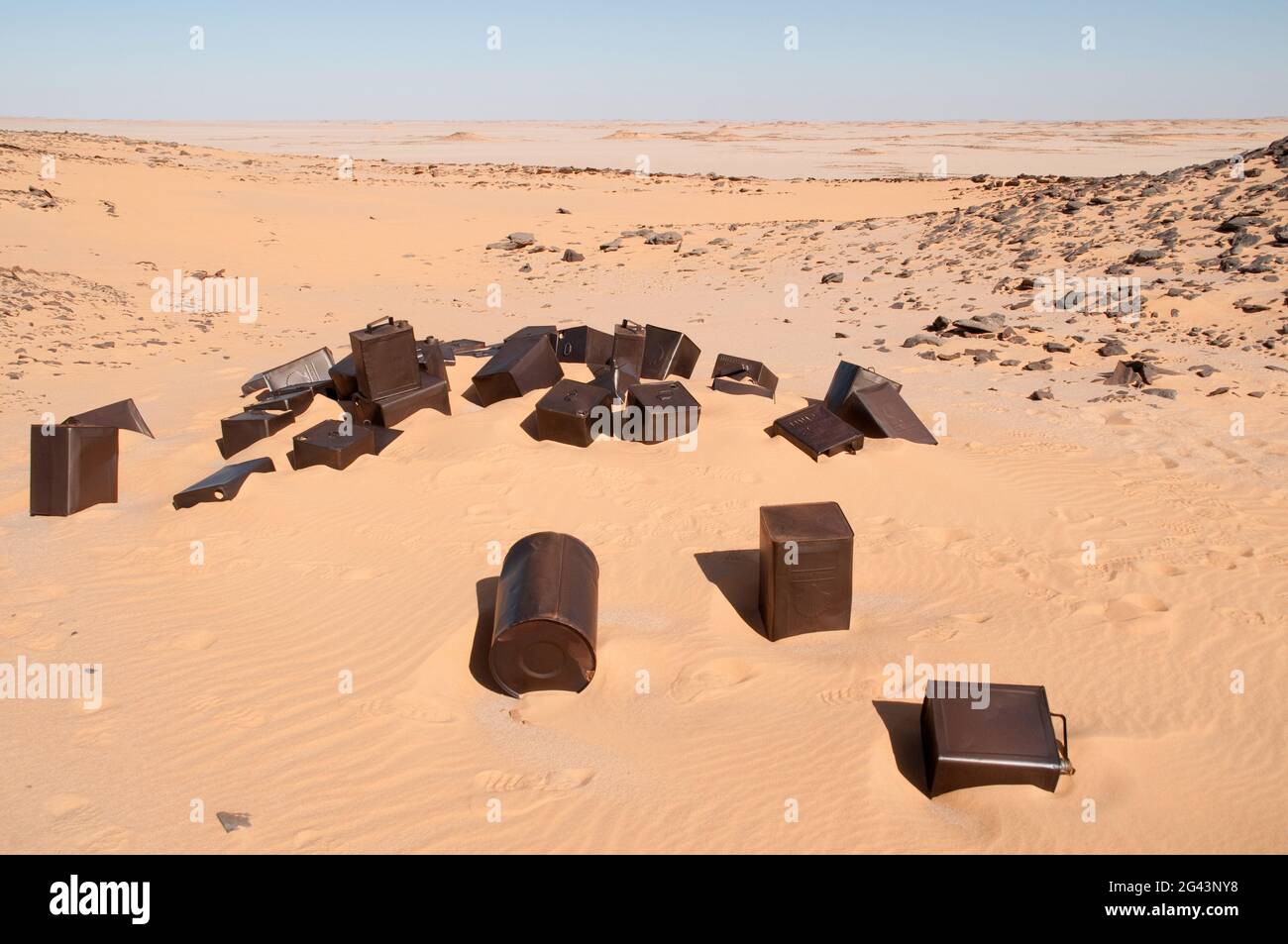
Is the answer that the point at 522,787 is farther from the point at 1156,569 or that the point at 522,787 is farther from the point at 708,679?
the point at 1156,569

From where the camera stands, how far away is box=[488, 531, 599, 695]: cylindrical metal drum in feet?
18.0

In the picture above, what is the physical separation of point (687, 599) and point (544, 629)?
158 cm

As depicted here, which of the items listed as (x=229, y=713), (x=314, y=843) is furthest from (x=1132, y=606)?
(x=229, y=713)

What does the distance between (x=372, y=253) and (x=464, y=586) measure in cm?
1960

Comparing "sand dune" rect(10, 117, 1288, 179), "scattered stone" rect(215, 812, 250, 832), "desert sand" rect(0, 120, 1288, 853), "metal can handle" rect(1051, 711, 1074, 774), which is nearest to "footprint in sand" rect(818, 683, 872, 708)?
"desert sand" rect(0, 120, 1288, 853)

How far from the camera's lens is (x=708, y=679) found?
19.1ft

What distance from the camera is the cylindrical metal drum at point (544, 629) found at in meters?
5.48

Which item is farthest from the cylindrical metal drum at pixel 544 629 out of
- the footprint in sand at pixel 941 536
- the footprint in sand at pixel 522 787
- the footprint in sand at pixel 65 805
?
the footprint in sand at pixel 941 536

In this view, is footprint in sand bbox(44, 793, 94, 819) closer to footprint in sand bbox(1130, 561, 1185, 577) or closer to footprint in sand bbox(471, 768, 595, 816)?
footprint in sand bbox(471, 768, 595, 816)

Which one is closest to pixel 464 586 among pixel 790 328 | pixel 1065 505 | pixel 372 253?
pixel 1065 505

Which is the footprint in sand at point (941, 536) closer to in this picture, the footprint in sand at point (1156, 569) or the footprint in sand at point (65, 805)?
the footprint in sand at point (1156, 569)

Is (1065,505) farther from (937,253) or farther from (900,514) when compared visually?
(937,253)

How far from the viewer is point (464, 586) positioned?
679 centimetres

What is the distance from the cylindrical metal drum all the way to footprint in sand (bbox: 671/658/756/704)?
560 millimetres
